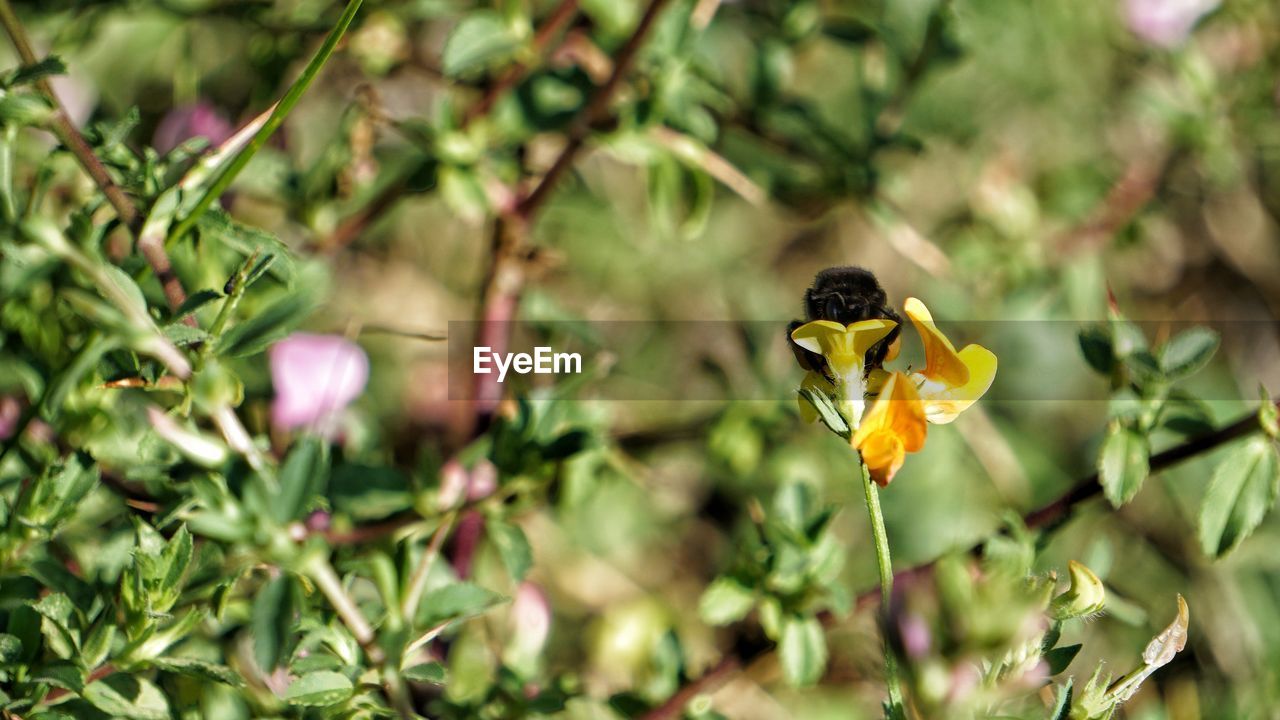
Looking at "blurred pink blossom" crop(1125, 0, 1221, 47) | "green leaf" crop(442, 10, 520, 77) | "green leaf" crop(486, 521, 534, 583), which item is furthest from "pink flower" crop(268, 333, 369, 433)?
"blurred pink blossom" crop(1125, 0, 1221, 47)

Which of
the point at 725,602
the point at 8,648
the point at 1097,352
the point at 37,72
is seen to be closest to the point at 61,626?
the point at 8,648

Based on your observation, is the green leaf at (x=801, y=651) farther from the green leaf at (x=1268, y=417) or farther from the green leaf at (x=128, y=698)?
the green leaf at (x=128, y=698)

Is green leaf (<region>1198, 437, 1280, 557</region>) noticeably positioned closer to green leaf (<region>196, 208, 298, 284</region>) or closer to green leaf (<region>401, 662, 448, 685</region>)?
green leaf (<region>401, 662, 448, 685</region>)

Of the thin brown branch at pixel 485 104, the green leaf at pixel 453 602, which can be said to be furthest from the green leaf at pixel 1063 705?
the thin brown branch at pixel 485 104

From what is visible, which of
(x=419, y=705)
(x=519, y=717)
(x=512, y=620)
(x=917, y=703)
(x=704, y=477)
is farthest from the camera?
(x=704, y=477)

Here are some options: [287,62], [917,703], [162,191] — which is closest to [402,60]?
[287,62]

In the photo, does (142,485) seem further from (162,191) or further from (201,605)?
(162,191)
